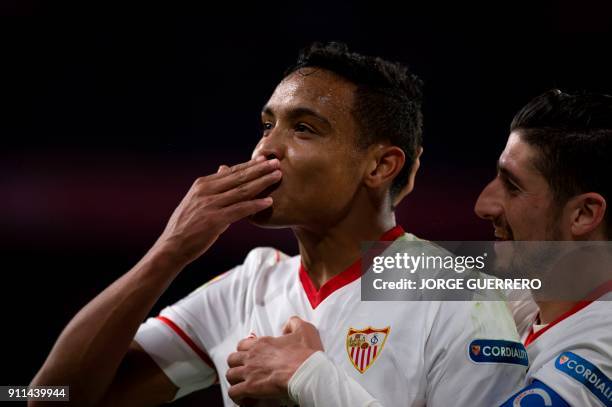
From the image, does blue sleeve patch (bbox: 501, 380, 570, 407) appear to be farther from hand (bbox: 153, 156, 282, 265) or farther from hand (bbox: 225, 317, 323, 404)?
hand (bbox: 153, 156, 282, 265)

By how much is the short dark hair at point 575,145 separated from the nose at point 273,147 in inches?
25.9

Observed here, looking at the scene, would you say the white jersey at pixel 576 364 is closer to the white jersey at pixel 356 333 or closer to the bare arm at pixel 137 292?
the white jersey at pixel 356 333

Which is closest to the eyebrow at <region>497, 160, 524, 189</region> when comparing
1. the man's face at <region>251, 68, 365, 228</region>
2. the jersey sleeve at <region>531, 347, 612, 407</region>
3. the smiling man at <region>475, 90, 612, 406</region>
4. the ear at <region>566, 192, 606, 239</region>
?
the smiling man at <region>475, 90, 612, 406</region>

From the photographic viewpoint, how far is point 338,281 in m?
1.76

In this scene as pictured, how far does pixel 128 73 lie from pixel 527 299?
2.11 m

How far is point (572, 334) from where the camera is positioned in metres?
1.50

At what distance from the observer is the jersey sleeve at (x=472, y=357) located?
4.73ft

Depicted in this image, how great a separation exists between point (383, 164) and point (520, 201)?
38 cm

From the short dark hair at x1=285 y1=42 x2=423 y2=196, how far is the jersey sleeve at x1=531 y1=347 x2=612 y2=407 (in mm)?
685

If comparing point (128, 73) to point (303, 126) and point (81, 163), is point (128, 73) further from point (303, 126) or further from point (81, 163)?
point (303, 126)

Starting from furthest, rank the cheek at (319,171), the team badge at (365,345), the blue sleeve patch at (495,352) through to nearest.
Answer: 1. the cheek at (319,171)
2. the team badge at (365,345)
3. the blue sleeve patch at (495,352)

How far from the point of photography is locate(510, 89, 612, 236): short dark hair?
1.63 m

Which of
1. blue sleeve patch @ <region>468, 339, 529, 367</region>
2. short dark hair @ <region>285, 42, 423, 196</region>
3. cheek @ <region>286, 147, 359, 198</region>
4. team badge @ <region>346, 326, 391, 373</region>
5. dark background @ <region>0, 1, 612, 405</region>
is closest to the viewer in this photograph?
blue sleeve patch @ <region>468, 339, 529, 367</region>

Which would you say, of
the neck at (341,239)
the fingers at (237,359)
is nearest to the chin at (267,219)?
the neck at (341,239)
